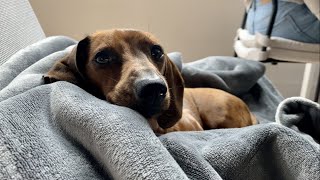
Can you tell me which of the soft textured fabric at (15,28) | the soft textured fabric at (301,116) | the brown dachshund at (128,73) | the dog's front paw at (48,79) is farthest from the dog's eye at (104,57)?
the soft textured fabric at (301,116)

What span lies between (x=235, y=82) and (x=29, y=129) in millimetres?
1215

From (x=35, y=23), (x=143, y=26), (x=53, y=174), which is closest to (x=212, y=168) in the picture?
(x=53, y=174)

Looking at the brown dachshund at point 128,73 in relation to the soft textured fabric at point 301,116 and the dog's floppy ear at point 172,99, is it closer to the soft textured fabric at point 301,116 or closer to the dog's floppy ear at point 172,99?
the dog's floppy ear at point 172,99

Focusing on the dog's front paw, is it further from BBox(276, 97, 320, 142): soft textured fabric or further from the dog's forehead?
BBox(276, 97, 320, 142): soft textured fabric

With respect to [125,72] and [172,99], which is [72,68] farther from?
[172,99]

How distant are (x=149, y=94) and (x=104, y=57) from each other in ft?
0.68

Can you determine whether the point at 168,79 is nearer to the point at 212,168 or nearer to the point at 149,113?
the point at 149,113

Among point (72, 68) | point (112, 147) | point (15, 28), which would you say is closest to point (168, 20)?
point (15, 28)

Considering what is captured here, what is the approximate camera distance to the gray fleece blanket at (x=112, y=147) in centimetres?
52

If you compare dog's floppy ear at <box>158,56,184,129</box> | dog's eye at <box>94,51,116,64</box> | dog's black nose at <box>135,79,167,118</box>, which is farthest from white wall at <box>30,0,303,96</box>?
dog's black nose at <box>135,79,167,118</box>

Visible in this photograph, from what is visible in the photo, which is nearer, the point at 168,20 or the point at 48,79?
the point at 48,79

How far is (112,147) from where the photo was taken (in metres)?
0.55

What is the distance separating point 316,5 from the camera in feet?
5.33

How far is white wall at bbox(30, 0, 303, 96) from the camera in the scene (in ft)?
7.43
